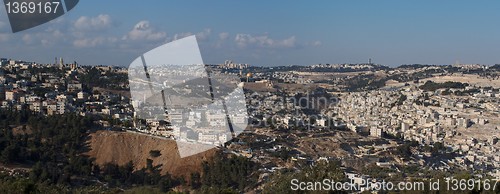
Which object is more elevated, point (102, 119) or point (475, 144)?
point (102, 119)

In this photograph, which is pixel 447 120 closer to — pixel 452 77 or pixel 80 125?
pixel 80 125

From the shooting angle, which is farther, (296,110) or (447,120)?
(296,110)

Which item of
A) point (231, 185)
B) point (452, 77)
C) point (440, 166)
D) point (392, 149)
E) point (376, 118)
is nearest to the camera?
point (231, 185)

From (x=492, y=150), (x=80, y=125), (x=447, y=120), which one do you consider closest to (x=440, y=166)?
(x=492, y=150)

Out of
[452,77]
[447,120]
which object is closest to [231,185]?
[447,120]

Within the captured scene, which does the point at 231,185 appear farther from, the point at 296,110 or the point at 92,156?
the point at 296,110

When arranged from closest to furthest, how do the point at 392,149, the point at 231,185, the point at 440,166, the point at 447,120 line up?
the point at 231,185 → the point at 440,166 → the point at 392,149 → the point at 447,120
